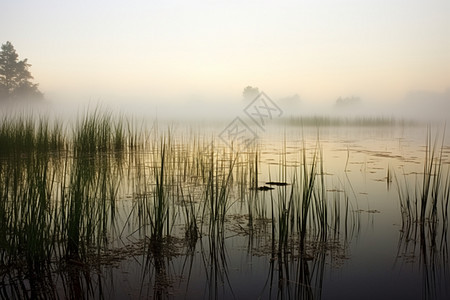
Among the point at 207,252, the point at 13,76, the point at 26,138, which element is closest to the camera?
the point at 207,252

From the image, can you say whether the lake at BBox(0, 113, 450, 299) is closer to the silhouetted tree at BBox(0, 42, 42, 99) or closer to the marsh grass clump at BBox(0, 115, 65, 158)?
the marsh grass clump at BBox(0, 115, 65, 158)

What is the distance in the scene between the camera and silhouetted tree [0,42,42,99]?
43.5 metres

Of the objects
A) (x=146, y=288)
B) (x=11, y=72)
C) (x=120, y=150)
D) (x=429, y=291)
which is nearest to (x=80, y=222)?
(x=146, y=288)

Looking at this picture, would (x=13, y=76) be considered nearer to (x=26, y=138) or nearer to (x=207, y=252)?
(x=26, y=138)

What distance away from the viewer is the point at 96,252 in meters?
3.61

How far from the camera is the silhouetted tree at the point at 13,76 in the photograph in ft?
143

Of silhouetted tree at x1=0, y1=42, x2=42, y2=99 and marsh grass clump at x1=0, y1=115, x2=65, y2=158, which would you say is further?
silhouetted tree at x1=0, y1=42, x2=42, y2=99

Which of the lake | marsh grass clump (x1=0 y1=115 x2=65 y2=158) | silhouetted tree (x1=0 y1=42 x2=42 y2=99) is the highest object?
silhouetted tree (x1=0 y1=42 x2=42 y2=99)

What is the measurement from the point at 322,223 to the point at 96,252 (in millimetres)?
2519

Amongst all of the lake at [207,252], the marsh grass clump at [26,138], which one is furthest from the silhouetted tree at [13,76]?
the lake at [207,252]

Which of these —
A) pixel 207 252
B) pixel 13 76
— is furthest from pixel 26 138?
pixel 13 76

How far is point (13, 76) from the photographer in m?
44.6

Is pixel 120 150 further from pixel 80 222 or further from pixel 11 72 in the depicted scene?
pixel 11 72

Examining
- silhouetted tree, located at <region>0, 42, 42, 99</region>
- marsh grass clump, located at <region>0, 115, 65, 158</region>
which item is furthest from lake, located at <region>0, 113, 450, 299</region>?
silhouetted tree, located at <region>0, 42, 42, 99</region>
